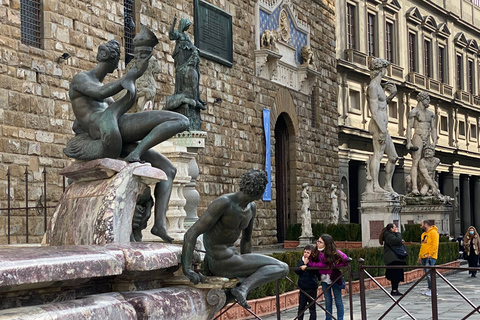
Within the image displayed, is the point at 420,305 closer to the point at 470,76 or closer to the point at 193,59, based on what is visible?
the point at 193,59

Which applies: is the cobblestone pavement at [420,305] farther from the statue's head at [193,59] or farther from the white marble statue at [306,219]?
the white marble statue at [306,219]

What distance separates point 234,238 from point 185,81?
663 centimetres

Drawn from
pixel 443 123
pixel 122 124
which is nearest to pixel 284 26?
pixel 122 124

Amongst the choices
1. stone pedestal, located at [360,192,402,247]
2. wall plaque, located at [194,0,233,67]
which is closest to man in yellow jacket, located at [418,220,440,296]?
stone pedestal, located at [360,192,402,247]

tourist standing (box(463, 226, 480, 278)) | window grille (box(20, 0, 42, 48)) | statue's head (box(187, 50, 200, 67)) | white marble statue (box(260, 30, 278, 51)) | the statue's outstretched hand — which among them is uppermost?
white marble statue (box(260, 30, 278, 51))

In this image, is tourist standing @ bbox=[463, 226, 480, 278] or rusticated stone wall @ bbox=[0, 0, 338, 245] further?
tourist standing @ bbox=[463, 226, 480, 278]

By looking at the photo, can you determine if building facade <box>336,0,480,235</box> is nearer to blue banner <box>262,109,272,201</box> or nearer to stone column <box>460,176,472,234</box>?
stone column <box>460,176,472,234</box>

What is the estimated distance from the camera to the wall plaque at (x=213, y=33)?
20881 mm

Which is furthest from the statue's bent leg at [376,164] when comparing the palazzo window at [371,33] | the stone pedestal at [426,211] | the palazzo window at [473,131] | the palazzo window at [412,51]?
the palazzo window at [473,131]

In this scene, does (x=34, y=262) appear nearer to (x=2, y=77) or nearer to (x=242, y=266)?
(x=242, y=266)

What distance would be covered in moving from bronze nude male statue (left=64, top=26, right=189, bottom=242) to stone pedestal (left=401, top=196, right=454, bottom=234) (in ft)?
61.5

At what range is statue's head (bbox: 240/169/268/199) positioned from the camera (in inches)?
246

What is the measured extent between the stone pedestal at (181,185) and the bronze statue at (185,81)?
1.31 ft


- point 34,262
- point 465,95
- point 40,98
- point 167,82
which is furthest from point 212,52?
point 465,95
